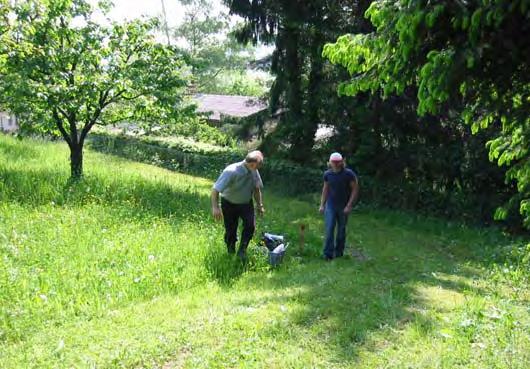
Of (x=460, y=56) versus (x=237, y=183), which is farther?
(x=237, y=183)

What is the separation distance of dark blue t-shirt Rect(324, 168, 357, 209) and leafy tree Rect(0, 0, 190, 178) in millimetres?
6431

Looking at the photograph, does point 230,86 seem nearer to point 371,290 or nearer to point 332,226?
point 332,226

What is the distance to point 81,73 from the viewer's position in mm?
12898

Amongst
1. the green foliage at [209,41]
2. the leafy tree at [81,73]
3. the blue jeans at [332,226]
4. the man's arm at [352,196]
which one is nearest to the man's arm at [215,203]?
the blue jeans at [332,226]

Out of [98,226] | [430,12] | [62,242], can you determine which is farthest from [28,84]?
[430,12]

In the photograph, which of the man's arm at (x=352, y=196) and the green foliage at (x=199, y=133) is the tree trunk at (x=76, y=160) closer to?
the man's arm at (x=352, y=196)

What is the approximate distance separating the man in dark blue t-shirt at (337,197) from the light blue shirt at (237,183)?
1.65 metres

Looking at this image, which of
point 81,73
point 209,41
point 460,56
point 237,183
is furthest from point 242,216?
point 209,41

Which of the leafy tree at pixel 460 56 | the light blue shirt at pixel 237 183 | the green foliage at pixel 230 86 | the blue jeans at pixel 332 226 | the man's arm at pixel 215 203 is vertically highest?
the green foliage at pixel 230 86

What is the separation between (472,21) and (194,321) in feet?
12.5

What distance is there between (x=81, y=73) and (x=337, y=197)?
310 inches

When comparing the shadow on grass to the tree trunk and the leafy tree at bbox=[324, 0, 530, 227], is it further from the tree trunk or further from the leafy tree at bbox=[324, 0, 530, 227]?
the tree trunk

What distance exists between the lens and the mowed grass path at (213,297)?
4.43 meters

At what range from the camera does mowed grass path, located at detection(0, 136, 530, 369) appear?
443 cm
